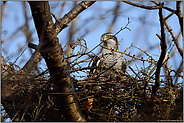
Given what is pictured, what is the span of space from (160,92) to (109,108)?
0.49m

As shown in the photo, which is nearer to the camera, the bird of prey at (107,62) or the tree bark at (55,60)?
the tree bark at (55,60)

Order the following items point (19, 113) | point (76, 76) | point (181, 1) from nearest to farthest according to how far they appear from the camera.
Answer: point (181, 1), point (19, 113), point (76, 76)

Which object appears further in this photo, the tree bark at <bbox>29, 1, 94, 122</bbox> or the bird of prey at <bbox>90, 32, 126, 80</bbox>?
the bird of prey at <bbox>90, 32, 126, 80</bbox>

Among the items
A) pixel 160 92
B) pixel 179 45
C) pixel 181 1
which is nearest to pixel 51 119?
pixel 160 92

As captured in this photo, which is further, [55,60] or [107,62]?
[107,62]

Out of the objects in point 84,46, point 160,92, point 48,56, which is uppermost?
point 84,46

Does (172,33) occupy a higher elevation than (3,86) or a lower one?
higher

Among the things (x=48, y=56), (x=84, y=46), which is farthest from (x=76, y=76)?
(x=48, y=56)

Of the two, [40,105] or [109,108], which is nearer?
[40,105]

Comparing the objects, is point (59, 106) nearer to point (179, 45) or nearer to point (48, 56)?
point (48, 56)

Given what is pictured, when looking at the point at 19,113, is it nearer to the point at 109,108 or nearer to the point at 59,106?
the point at 59,106

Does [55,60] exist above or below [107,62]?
below

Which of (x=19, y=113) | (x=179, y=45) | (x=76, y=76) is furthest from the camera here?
(x=76, y=76)

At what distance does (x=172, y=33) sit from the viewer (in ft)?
8.63
